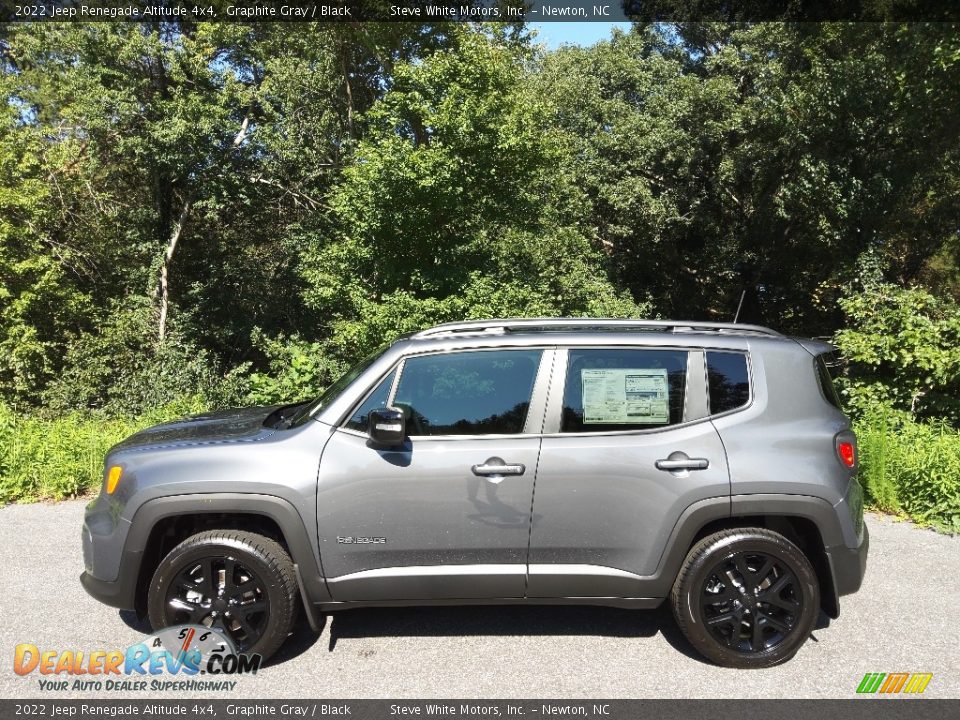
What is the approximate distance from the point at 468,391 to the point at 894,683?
257 centimetres

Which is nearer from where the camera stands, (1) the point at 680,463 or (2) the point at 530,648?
(1) the point at 680,463

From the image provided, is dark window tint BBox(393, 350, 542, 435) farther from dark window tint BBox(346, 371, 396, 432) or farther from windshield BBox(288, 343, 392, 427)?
windshield BBox(288, 343, 392, 427)

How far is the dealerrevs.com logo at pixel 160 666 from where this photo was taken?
11.7ft

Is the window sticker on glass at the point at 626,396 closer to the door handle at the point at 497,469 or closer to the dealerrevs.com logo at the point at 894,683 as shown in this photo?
the door handle at the point at 497,469

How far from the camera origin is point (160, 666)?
12.2 feet

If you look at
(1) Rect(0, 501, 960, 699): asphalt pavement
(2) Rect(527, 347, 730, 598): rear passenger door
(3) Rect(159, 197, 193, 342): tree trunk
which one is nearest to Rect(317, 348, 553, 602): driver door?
(2) Rect(527, 347, 730, 598): rear passenger door

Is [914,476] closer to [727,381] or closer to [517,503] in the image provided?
[727,381]

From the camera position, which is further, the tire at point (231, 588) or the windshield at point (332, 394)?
the windshield at point (332, 394)

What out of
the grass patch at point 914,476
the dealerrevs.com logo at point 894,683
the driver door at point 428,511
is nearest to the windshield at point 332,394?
the driver door at point 428,511

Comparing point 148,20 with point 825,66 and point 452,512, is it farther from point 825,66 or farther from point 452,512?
point 452,512

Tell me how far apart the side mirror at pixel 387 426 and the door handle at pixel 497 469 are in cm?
43

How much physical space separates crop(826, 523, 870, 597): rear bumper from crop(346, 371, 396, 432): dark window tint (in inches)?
95.2

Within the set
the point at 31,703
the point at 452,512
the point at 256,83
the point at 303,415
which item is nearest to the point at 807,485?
the point at 452,512

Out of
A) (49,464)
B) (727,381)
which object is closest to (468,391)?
(727,381)
